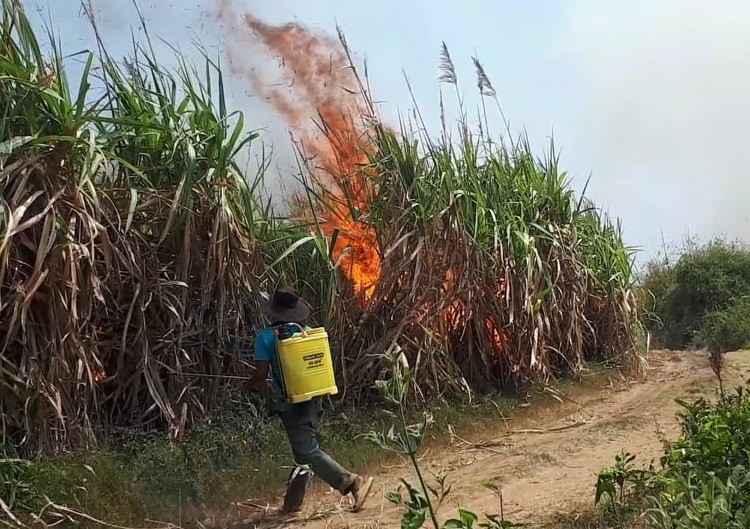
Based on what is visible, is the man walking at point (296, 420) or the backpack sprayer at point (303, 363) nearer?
the backpack sprayer at point (303, 363)

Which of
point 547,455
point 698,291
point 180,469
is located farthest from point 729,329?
point 180,469

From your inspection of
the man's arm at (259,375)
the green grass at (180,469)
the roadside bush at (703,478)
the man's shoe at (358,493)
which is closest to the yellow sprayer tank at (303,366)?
the man's arm at (259,375)

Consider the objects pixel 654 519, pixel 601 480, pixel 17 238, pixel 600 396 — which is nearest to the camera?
pixel 654 519

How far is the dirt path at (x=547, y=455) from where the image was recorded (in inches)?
Answer: 177

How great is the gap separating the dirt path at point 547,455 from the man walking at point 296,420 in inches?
6.4

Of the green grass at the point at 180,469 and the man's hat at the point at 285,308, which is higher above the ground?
the man's hat at the point at 285,308

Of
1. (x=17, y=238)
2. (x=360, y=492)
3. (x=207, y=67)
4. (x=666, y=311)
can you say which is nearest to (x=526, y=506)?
(x=360, y=492)

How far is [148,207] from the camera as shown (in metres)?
5.20

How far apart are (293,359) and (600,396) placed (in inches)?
170

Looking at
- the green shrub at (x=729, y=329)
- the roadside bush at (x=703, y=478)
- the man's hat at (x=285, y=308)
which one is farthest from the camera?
the green shrub at (x=729, y=329)

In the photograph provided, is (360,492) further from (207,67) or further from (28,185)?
(207,67)

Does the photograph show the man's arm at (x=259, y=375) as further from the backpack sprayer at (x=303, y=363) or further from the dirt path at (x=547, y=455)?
the dirt path at (x=547, y=455)

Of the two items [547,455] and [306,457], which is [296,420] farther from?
[547,455]

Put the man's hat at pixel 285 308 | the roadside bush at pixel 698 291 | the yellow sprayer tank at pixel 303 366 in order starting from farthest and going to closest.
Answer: the roadside bush at pixel 698 291 < the man's hat at pixel 285 308 < the yellow sprayer tank at pixel 303 366
